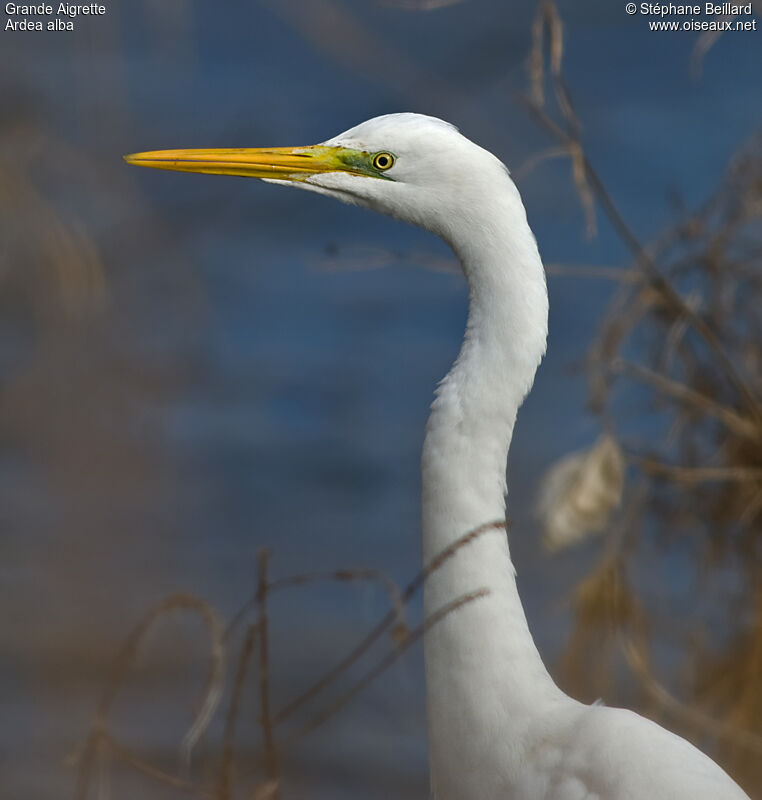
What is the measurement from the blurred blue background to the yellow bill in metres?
0.14

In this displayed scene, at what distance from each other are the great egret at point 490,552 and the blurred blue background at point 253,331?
331 millimetres

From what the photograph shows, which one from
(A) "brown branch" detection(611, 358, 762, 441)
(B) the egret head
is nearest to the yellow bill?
(B) the egret head

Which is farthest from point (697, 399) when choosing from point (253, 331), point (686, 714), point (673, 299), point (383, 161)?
point (253, 331)

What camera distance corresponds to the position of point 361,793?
3.70 metres

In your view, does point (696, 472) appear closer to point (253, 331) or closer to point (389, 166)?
point (389, 166)

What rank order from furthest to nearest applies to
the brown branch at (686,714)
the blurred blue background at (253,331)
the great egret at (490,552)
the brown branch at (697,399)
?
the brown branch at (697,399) < the brown branch at (686,714) < the blurred blue background at (253,331) < the great egret at (490,552)

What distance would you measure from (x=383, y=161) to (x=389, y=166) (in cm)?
2

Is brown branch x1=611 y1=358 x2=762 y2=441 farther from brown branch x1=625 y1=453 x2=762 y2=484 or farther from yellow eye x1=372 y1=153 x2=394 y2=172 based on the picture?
yellow eye x1=372 y1=153 x2=394 y2=172

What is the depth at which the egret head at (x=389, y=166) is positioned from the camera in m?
1.88

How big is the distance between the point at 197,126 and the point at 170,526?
2.60 metres

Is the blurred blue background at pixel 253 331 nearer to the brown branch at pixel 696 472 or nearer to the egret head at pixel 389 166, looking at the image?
the egret head at pixel 389 166

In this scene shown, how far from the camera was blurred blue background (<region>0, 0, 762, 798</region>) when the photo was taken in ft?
8.59

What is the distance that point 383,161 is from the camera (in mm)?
1982

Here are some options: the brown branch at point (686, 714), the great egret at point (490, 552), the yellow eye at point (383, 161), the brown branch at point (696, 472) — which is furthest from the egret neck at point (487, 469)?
the brown branch at point (696, 472)
